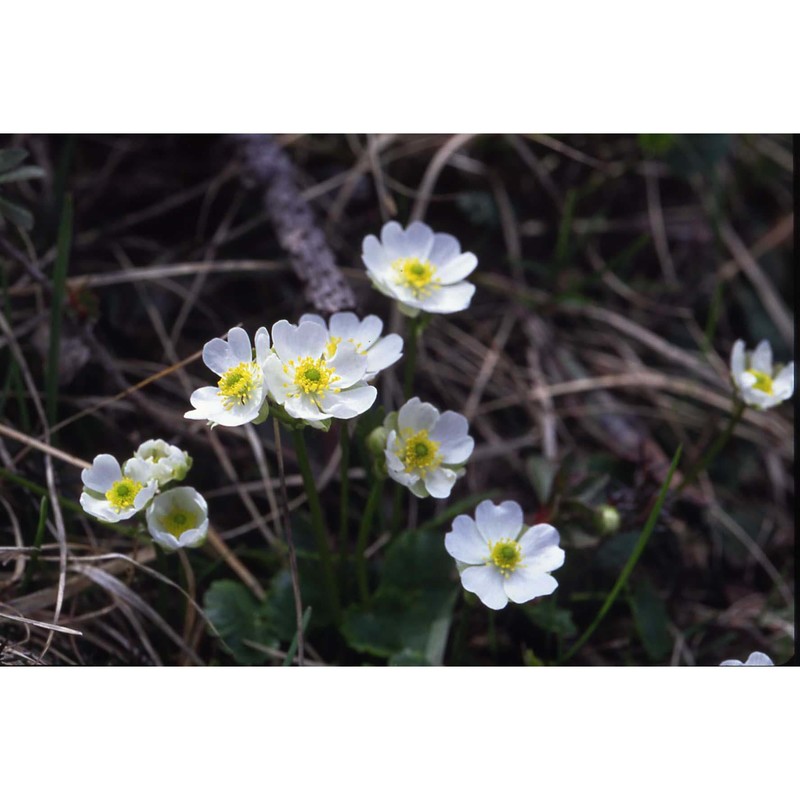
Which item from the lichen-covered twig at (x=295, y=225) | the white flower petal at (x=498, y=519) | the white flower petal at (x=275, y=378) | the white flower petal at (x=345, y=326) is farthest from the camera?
the lichen-covered twig at (x=295, y=225)

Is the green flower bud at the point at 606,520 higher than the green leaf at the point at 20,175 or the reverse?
the reverse

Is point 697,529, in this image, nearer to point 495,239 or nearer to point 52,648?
point 495,239

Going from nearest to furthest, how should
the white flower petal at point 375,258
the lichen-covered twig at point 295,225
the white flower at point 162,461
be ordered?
the white flower at point 162,461, the white flower petal at point 375,258, the lichen-covered twig at point 295,225

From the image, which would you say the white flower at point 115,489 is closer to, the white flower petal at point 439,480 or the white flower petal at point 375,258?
the white flower petal at point 439,480

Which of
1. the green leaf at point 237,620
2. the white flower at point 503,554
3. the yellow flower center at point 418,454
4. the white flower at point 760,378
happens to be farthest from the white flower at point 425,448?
the white flower at point 760,378

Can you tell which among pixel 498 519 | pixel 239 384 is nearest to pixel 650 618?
pixel 498 519

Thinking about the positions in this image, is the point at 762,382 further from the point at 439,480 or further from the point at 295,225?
the point at 295,225

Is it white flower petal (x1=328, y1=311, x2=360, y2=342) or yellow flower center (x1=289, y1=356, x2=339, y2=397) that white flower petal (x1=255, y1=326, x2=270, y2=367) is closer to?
yellow flower center (x1=289, y1=356, x2=339, y2=397)
